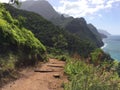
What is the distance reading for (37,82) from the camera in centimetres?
1248

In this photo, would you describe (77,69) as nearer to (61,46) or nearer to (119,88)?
(119,88)

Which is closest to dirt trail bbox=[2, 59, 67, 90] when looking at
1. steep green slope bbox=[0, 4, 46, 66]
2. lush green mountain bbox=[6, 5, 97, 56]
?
steep green slope bbox=[0, 4, 46, 66]

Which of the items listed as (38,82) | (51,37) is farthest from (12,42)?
(51,37)

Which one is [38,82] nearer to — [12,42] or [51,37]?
[12,42]

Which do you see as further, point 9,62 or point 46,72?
point 46,72

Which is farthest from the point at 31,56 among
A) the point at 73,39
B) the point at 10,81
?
the point at 73,39

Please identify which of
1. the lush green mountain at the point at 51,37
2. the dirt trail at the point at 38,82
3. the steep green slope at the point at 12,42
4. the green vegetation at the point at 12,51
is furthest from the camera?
the lush green mountain at the point at 51,37

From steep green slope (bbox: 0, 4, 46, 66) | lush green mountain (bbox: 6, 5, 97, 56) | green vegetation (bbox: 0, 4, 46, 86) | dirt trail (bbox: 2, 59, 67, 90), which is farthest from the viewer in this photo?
lush green mountain (bbox: 6, 5, 97, 56)

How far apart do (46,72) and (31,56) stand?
2057mm

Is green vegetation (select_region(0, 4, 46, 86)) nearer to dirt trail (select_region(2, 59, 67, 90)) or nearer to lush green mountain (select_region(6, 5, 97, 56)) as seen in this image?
dirt trail (select_region(2, 59, 67, 90))

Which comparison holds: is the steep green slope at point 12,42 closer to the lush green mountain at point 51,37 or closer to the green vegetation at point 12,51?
the green vegetation at point 12,51

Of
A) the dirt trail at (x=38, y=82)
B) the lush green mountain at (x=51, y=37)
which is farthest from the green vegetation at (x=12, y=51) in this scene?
the lush green mountain at (x=51, y=37)

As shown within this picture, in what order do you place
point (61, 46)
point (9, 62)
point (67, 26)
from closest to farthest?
point (9, 62), point (61, 46), point (67, 26)

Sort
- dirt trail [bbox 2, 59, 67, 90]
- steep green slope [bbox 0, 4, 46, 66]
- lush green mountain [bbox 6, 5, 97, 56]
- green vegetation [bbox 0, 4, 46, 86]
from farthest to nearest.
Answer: lush green mountain [bbox 6, 5, 97, 56]
steep green slope [bbox 0, 4, 46, 66]
green vegetation [bbox 0, 4, 46, 86]
dirt trail [bbox 2, 59, 67, 90]
